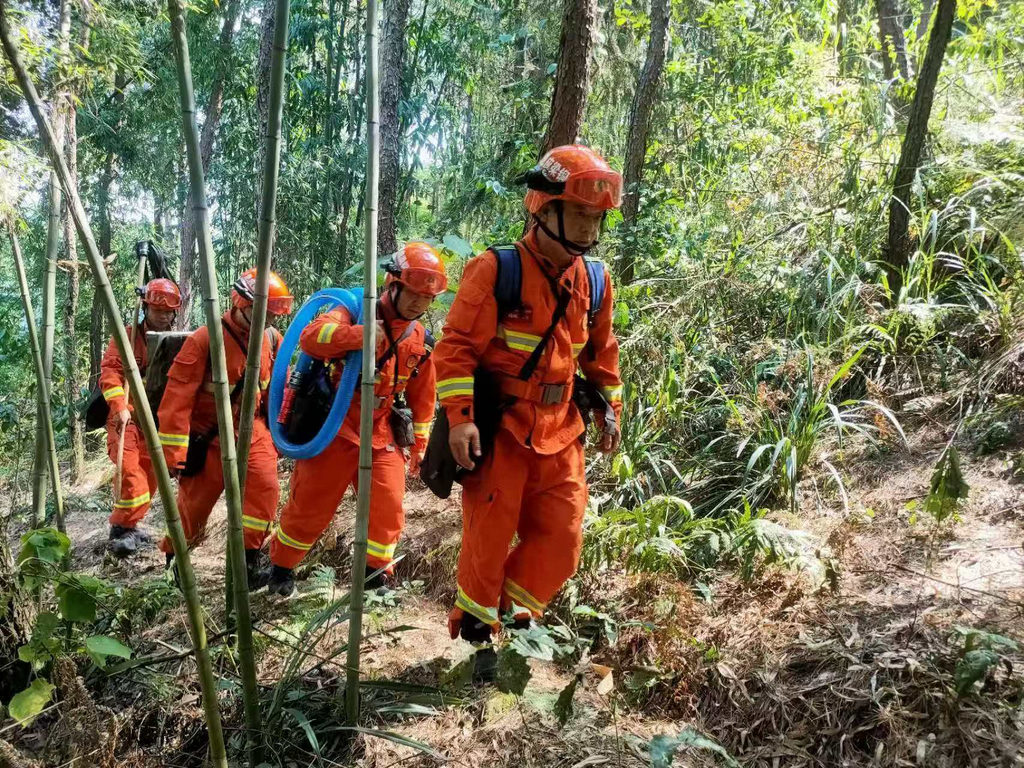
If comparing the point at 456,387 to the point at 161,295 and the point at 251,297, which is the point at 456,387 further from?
the point at 161,295

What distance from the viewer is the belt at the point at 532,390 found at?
2803 mm

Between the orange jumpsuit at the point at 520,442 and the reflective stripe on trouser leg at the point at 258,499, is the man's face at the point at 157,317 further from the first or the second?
the orange jumpsuit at the point at 520,442

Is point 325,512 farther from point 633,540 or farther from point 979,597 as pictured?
point 979,597

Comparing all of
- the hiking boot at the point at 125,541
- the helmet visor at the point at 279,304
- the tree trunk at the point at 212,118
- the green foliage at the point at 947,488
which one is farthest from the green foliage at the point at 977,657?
the tree trunk at the point at 212,118

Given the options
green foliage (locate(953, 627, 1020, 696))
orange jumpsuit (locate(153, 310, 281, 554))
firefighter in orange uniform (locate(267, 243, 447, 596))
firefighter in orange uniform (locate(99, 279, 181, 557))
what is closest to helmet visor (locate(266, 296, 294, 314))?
orange jumpsuit (locate(153, 310, 281, 554))

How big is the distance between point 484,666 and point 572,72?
3475mm

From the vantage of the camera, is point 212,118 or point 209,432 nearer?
point 209,432

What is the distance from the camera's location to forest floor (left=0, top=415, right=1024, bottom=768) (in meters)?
2.14

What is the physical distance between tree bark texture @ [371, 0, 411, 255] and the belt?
4.53 m

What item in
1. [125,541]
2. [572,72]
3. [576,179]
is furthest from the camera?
[125,541]

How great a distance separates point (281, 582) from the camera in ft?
12.7

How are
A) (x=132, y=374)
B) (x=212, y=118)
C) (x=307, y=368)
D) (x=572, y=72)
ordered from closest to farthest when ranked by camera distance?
1. (x=132, y=374)
2. (x=307, y=368)
3. (x=572, y=72)
4. (x=212, y=118)

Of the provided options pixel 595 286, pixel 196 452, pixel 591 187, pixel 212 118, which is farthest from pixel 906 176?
pixel 212 118

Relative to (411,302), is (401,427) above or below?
below
